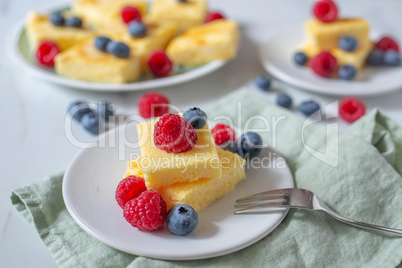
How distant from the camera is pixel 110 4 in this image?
11.4 feet

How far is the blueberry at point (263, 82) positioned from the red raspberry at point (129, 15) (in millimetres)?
1046

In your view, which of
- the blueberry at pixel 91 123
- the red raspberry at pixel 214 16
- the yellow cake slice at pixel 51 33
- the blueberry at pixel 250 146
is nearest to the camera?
the blueberry at pixel 250 146

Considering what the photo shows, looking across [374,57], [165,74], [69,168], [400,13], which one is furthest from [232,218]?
[400,13]

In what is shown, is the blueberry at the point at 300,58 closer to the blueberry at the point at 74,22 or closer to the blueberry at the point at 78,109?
the blueberry at the point at 78,109

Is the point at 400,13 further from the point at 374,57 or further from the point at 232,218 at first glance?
the point at 232,218

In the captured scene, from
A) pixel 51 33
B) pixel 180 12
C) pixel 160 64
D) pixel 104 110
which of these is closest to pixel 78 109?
pixel 104 110

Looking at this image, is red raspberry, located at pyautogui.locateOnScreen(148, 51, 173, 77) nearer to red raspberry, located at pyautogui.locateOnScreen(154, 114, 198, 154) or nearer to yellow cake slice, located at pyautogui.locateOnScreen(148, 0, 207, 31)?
yellow cake slice, located at pyautogui.locateOnScreen(148, 0, 207, 31)

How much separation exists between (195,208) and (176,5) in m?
2.10

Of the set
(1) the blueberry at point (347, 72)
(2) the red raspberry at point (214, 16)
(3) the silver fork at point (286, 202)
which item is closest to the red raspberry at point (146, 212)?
(3) the silver fork at point (286, 202)

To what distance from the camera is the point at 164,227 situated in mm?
1668

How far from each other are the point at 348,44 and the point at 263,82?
24.1 inches

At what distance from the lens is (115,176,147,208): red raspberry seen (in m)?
1.70

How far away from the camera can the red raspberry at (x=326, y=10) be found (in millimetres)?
2980

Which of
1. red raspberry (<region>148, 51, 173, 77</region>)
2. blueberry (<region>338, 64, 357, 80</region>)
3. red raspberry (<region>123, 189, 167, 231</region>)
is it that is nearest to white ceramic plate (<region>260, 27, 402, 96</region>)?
blueberry (<region>338, 64, 357, 80</region>)
